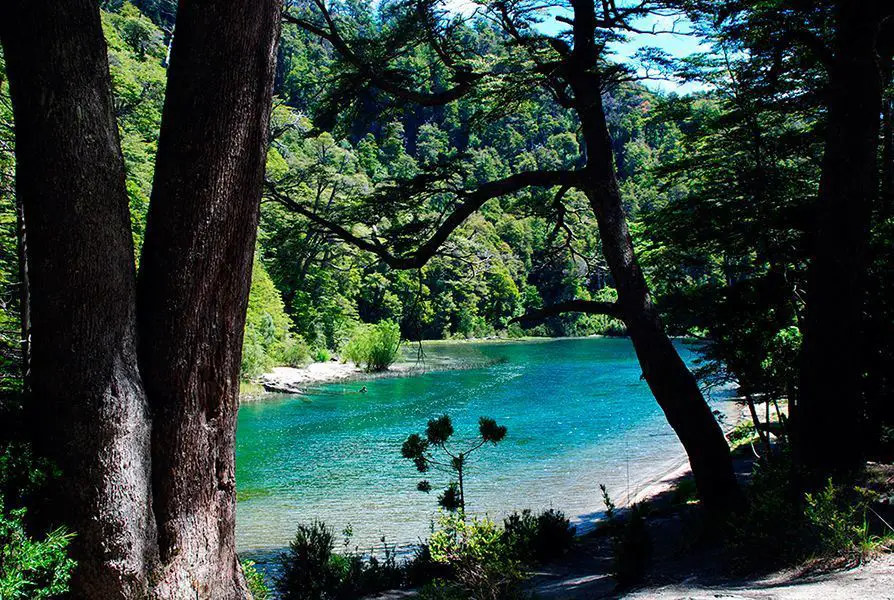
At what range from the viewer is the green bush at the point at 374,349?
107 ft

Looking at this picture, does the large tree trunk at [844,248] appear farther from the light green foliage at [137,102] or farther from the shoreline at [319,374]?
the shoreline at [319,374]

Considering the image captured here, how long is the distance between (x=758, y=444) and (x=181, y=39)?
39.3 feet

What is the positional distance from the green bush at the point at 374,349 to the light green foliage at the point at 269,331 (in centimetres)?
231

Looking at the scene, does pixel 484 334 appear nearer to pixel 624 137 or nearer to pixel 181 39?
pixel 624 137

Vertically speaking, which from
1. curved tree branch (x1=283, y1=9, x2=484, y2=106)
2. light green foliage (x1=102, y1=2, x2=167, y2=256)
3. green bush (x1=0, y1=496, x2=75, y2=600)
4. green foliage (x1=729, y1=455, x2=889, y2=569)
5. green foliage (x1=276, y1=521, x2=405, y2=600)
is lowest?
green foliage (x1=276, y1=521, x2=405, y2=600)

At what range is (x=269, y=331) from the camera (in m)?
30.3

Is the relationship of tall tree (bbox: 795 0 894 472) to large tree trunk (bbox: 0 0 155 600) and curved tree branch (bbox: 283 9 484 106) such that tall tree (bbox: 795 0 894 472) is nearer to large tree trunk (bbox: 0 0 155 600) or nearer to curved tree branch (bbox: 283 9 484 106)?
curved tree branch (bbox: 283 9 484 106)

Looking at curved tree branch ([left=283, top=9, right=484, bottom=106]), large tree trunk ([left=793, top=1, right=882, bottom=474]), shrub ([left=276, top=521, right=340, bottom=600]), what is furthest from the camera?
curved tree branch ([left=283, top=9, right=484, bottom=106])

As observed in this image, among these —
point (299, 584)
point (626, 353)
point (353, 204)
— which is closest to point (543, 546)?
point (299, 584)

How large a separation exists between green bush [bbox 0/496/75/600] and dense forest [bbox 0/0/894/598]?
4.1 inches

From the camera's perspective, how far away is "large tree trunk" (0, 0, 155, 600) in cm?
243

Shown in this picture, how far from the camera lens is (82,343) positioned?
96.5 inches

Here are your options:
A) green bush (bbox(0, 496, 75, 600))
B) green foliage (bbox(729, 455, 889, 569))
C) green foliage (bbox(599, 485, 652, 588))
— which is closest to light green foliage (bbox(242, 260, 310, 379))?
green foliage (bbox(599, 485, 652, 588))

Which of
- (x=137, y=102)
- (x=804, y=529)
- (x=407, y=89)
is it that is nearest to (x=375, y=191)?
(x=407, y=89)
